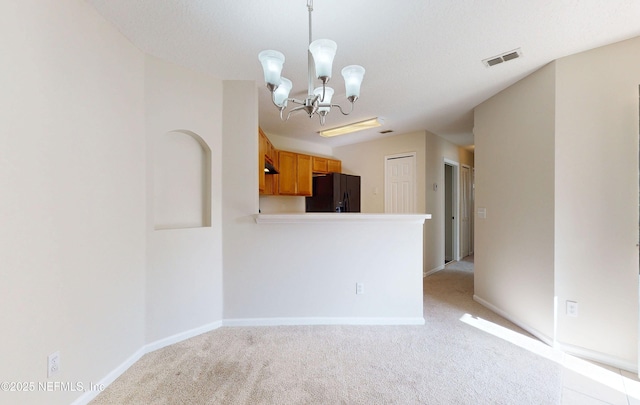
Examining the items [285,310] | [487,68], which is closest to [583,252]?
[487,68]

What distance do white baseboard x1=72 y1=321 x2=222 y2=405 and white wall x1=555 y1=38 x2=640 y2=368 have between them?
3147 millimetres

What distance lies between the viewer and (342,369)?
1897mm

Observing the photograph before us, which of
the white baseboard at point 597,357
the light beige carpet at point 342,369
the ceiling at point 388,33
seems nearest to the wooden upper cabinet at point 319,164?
the ceiling at point 388,33

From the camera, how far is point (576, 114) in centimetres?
208

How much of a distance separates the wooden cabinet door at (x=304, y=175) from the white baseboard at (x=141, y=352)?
2641 millimetres

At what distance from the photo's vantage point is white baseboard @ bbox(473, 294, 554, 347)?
2.24 meters

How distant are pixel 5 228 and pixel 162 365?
1.39m

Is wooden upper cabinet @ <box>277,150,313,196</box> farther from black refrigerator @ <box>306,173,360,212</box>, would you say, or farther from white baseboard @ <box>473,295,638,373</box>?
white baseboard @ <box>473,295,638,373</box>

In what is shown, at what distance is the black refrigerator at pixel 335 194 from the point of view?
15.5ft

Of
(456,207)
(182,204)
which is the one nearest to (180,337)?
(182,204)

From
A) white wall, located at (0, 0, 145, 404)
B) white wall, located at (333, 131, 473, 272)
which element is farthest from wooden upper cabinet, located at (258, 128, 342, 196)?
white wall, located at (0, 0, 145, 404)

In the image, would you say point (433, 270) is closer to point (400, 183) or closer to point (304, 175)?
point (400, 183)

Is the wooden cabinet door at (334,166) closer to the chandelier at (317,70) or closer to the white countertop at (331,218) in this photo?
the white countertop at (331,218)

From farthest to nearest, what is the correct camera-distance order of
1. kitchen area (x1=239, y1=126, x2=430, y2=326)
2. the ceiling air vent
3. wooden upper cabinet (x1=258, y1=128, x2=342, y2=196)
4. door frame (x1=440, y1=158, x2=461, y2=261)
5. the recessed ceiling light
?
door frame (x1=440, y1=158, x2=461, y2=261)
wooden upper cabinet (x1=258, y1=128, x2=342, y2=196)
the recessed ceiling light
kitchen area (x1=239, y1=126, x2=430, y2=326)
the ceiling air vent
